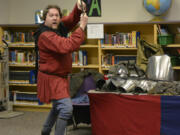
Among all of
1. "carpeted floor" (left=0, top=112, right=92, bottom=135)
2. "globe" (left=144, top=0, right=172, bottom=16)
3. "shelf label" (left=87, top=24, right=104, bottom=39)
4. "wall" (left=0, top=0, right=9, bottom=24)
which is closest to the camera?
"carpeted floor" (left=0, top=112, right=92, bottom=135)

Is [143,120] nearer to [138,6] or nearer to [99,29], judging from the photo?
[99,29]

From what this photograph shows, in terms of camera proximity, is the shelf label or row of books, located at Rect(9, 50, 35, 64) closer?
the shelf label

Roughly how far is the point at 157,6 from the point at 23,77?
2.55 meters

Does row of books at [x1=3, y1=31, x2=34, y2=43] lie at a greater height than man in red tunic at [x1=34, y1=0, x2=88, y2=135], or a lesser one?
greater

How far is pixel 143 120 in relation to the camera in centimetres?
289

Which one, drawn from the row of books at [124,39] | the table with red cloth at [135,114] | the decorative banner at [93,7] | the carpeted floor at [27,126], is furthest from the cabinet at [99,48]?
the table with red cloth at [135,114]

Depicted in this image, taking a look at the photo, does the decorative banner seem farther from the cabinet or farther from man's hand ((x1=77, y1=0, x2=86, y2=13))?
the cabinet

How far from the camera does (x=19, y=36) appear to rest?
529 cm

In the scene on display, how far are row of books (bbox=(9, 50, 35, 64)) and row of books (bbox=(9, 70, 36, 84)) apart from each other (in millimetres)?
195

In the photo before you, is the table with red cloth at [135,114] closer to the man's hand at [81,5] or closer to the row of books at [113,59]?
the man's hand at [81,5]

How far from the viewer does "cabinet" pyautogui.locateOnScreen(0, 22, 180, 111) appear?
4.68 metres

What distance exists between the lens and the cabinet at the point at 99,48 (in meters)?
4.68

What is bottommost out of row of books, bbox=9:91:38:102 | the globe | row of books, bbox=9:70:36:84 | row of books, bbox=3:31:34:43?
row of books, bbox=9:91:38:102

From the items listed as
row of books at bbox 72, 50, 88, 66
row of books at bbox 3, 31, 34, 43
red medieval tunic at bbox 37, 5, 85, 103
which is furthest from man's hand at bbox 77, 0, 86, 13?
row of books at bbox 3, 31, 34, 43
